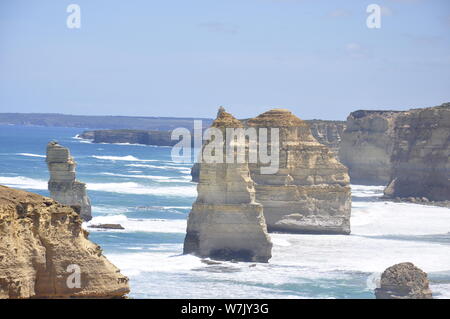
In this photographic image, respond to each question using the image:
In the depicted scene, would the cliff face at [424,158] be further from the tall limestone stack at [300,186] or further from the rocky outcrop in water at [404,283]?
the rocky outcrop in water at [404,283]

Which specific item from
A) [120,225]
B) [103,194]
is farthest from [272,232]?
[103,194]

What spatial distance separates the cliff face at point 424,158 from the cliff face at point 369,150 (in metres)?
11.8

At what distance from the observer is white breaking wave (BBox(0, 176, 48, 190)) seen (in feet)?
253

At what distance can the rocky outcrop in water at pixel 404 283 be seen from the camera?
103ft

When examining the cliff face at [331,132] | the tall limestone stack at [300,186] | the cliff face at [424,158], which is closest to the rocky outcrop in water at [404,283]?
the tall limestone stack at [300,186]

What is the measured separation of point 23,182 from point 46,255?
211 ft

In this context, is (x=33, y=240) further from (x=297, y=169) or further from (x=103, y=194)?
(x=103, y=194)

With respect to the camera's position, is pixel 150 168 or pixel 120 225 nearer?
pixel 120 225

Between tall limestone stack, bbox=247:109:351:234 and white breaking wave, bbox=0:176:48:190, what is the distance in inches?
1069

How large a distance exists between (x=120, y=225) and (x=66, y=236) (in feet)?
105

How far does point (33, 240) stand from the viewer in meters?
18.9
